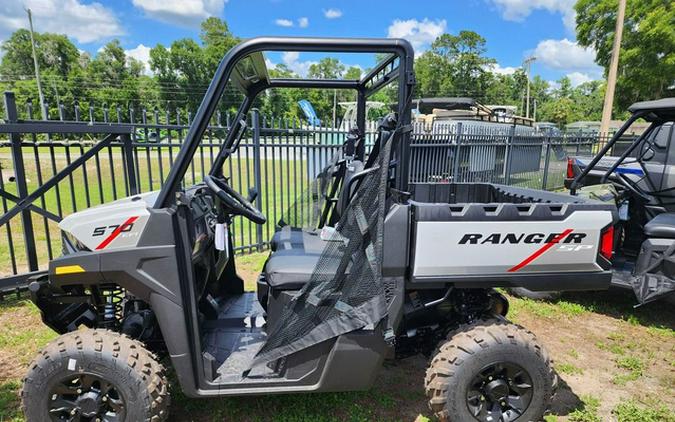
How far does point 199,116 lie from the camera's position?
2006 millimetres

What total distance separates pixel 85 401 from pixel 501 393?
2261 millimetres

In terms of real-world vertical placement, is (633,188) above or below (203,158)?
below

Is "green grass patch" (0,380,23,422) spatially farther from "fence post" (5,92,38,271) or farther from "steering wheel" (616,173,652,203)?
"steering wheel" (616,173,652,203)

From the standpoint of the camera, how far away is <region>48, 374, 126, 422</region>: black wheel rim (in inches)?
83.2

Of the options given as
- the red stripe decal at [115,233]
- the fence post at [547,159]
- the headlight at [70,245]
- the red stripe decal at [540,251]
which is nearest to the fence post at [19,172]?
the headlight at [70,245]

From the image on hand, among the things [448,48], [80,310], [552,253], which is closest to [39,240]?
[80,310]

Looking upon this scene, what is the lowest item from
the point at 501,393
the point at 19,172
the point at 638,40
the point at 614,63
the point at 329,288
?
the point at 501,393

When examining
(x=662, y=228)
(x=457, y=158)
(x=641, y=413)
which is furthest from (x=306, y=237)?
(x=457, y=158)

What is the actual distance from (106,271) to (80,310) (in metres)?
0.66

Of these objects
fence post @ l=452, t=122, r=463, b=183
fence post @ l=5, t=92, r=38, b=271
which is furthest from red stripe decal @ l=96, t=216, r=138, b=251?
fence post @ l=452, t=122, r=463, b=183

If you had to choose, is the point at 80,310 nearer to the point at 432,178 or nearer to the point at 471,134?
the point at 432,178

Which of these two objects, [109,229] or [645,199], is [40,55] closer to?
[109,229]

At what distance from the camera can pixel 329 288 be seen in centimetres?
223

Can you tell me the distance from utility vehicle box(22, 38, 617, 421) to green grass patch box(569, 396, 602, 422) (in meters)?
0.55
